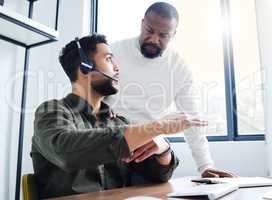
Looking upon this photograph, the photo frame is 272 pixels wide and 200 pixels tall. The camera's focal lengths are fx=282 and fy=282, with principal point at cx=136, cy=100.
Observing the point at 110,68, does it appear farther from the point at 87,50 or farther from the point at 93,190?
the point at 93,190

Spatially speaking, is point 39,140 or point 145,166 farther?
point 145,166

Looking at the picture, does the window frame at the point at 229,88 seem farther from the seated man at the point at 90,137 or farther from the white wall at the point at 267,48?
the seated man at the point at 90,137

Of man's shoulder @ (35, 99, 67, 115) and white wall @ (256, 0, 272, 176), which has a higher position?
white wall @ (256, 0, 272, 176)

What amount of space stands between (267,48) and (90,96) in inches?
46.1

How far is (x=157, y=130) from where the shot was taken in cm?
A: 89

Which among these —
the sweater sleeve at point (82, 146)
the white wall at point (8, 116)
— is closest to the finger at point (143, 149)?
the sweater sleeve at point (82, 146)

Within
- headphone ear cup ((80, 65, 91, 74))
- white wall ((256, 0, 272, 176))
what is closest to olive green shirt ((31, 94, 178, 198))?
headphone ear cup ((80, 65, 91, 74))

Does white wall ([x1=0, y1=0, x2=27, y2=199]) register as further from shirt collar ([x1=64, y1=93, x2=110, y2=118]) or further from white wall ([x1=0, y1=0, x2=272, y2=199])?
shirt collar ([x1=64, y1=93, x2=110, y2=118])

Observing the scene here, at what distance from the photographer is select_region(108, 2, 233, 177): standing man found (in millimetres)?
1588

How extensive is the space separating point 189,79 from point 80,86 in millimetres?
759

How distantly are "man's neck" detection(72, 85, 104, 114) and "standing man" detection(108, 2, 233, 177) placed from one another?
1.17 feet

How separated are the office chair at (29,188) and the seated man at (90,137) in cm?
4

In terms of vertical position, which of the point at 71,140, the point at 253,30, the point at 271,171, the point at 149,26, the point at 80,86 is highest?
the point at 253,30

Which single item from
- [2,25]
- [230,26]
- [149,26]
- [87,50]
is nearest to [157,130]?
[87,50]
